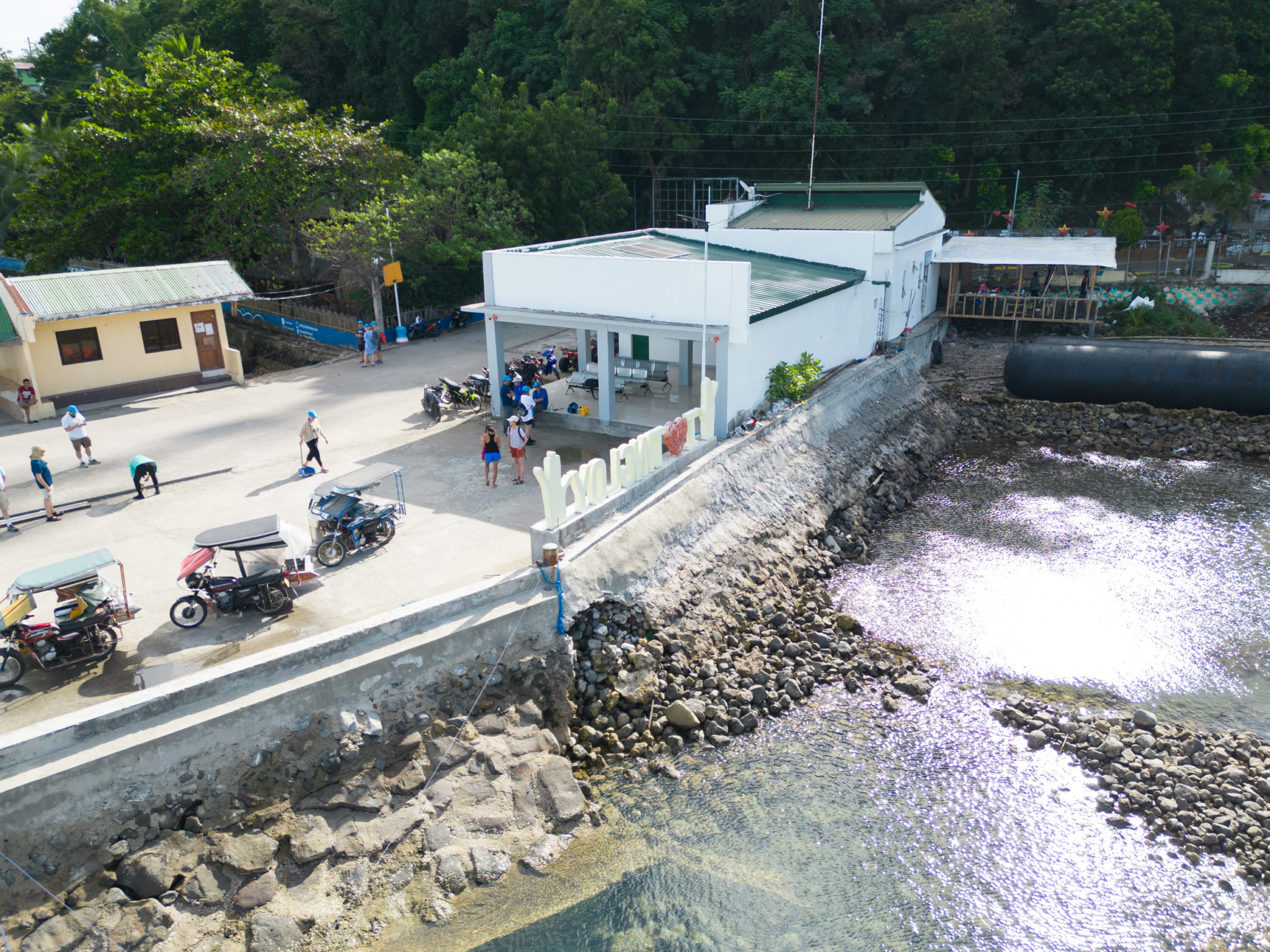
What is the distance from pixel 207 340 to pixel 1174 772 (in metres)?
24.5

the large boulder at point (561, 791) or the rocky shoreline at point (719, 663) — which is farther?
the rocky shoreline at point (719, 663)

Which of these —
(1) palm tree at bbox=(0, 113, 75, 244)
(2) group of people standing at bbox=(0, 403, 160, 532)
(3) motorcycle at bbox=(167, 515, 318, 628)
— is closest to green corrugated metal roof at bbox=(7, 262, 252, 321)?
(2) group of people standing at bbox=(0, 403, 160, 532)

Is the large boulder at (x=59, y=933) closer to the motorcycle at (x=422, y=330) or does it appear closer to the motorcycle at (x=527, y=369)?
the motorcycle at (x=527, y=369)

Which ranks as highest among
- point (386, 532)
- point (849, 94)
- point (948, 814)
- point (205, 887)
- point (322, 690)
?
point (849, 94)

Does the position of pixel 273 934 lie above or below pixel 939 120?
below

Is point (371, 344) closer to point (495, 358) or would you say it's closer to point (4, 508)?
point (495, 358)

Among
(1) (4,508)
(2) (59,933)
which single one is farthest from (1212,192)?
(2) (59,933)

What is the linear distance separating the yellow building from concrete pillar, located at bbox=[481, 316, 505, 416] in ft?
28.3

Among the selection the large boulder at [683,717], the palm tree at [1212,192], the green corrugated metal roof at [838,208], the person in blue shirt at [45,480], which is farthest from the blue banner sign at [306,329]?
the palm tree at [1212,192]

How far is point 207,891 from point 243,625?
139 inches

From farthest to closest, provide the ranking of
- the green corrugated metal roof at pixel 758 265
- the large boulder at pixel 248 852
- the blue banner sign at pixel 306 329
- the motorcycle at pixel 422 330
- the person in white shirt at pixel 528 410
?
the motorcycle at pixel 422 330 → the blue banner sign at pixel 306 329 → the green corrugated metal roof at pixel 758 265 → the person in white shirt at pixel 528 410 → the large boulder at pixel 248 852

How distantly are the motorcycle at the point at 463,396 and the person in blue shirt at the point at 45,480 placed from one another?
8.56 m

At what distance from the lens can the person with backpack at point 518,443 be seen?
15953 mm

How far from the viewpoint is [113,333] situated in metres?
22.5
